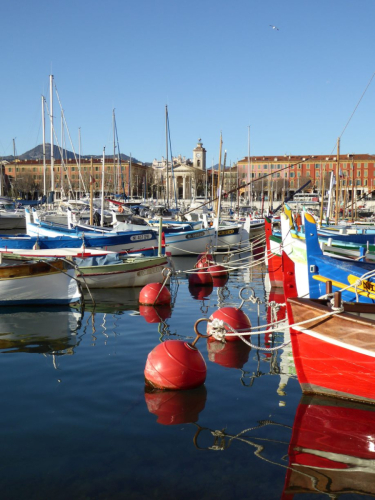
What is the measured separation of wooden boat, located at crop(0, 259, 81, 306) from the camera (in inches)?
581

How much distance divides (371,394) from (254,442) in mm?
2302

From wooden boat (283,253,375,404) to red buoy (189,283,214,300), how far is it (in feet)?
32.3

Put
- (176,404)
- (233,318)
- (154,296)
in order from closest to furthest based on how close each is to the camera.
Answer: (176,404), (233,318), (154,296)

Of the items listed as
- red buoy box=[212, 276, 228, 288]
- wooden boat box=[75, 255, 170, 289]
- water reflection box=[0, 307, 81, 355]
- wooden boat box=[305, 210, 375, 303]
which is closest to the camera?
wooden boat box=[305, 210, 375, 303]

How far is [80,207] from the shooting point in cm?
4853

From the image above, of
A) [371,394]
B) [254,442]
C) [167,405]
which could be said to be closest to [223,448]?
[254,442]

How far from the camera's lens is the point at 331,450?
21.9 feet

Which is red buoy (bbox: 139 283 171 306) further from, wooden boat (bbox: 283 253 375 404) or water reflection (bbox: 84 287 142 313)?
wooden boat (bbox: 283 253 375 404)

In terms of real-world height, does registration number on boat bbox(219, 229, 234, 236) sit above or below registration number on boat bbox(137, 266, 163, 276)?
above

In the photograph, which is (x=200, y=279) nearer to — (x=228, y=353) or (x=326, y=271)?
(x=228, y=353)

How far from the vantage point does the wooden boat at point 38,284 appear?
48.4ft

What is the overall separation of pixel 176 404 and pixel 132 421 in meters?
0.89

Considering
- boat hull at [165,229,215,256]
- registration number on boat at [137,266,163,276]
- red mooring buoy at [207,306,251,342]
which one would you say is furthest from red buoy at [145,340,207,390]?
boat hull at [165,229,215,256]

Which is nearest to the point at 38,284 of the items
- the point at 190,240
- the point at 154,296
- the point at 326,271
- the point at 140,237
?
the point at 154,296
